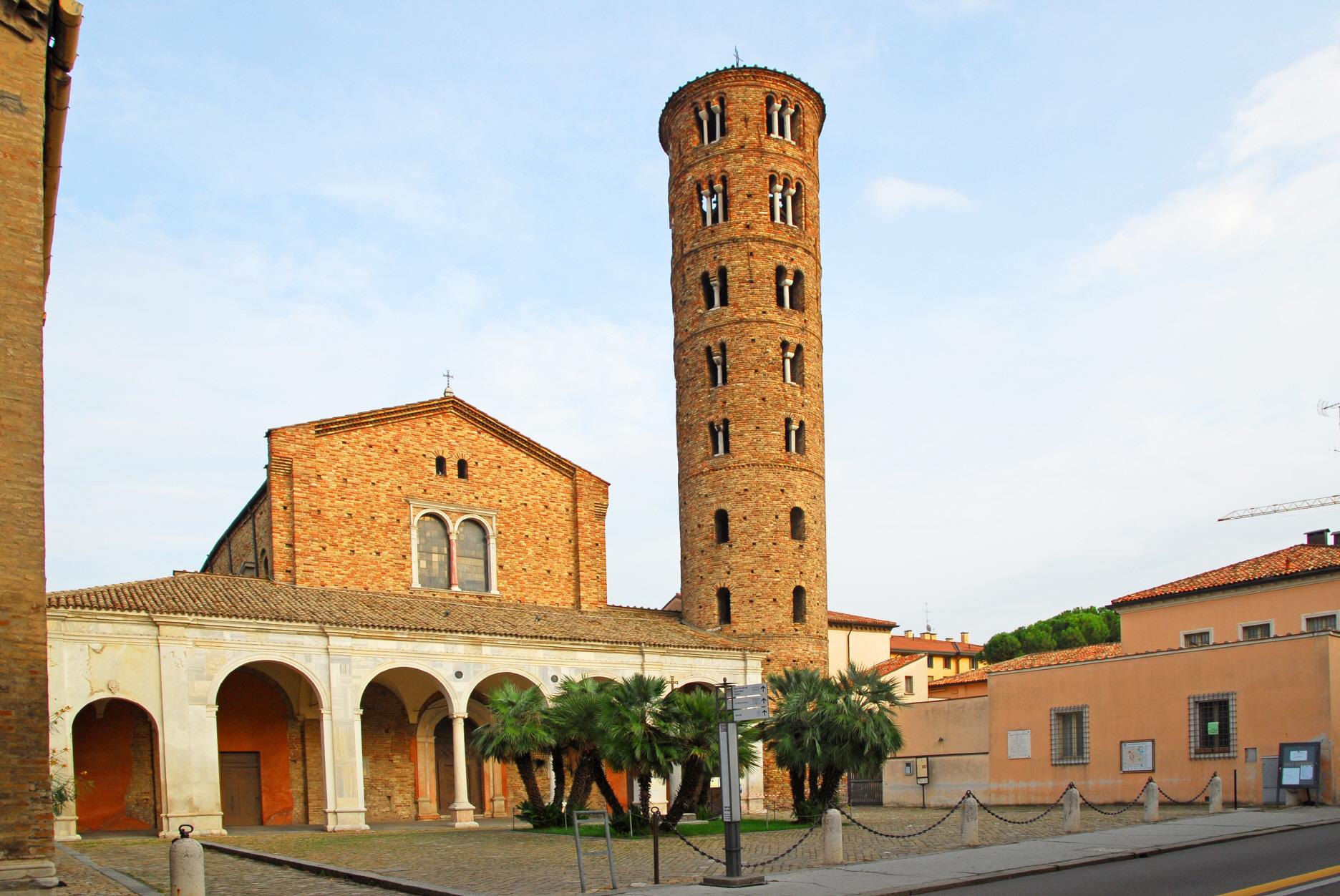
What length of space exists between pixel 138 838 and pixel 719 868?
1344 cm

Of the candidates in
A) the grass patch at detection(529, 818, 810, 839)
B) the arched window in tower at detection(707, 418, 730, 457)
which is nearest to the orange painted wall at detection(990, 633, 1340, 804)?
the grass patch at detection(529, 818, 810, 839)

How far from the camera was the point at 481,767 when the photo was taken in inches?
1320

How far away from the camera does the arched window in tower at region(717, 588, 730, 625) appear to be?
36281 mm

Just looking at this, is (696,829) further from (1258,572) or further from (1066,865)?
(1258,572)

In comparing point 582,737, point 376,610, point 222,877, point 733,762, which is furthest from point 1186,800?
point 222,877

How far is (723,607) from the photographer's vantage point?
36.4m

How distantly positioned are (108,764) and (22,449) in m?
18.0

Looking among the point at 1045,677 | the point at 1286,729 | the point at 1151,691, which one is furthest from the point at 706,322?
the point at 1286,729

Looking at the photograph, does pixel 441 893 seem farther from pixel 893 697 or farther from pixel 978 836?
pixel 893 697

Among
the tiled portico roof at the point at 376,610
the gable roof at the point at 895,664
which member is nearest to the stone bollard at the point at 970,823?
the tiled portico roof at the point at 376,610

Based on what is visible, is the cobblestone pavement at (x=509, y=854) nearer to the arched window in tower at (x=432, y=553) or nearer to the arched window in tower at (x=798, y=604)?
the arched window in tower at (x=432, y=553)

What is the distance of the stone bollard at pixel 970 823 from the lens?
60.0ft

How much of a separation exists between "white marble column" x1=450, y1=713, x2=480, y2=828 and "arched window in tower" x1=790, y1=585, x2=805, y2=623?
11015 mm

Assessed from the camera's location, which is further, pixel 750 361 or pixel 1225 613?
pixel 750 361
